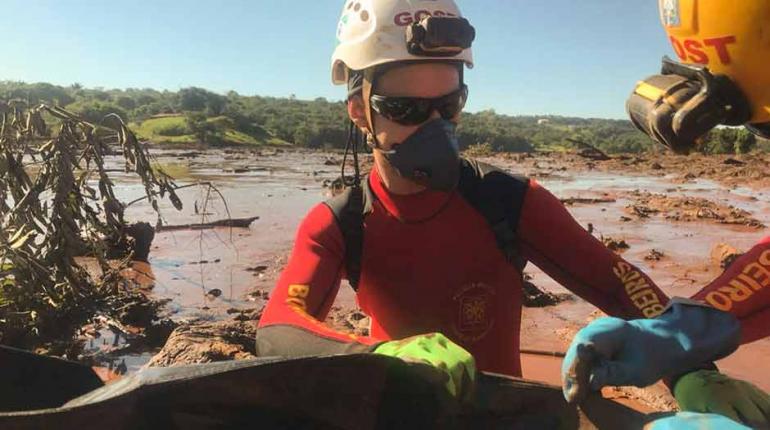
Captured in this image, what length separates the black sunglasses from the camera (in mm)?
2098

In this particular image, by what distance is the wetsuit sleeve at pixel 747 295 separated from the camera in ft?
5.19

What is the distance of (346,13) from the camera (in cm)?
233

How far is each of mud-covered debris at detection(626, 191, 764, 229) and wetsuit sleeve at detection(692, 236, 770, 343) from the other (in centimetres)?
864

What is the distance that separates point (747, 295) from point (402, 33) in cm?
120

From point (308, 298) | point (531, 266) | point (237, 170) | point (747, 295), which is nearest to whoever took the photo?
point (747, 295)

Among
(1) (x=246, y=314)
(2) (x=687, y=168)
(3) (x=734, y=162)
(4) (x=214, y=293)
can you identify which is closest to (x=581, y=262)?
(1) (x=246, y=314)

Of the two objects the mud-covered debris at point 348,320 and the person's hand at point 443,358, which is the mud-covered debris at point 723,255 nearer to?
the mud-covered debris at point 348,320

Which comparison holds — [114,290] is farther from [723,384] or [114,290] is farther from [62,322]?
[723,384]

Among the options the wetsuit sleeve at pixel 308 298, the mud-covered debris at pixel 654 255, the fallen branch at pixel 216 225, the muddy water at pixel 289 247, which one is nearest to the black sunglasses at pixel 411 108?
the wetsuit sleeve at pixel 308 298

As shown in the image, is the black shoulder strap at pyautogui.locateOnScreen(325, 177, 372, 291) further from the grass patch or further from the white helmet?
the grass patch

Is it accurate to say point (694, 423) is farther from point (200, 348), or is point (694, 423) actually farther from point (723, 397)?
point (200, 348)

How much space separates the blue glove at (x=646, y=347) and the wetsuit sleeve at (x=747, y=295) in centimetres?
13

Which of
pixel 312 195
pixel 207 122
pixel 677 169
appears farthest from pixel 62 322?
pixel 207 122

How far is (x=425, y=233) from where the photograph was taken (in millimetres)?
2229
